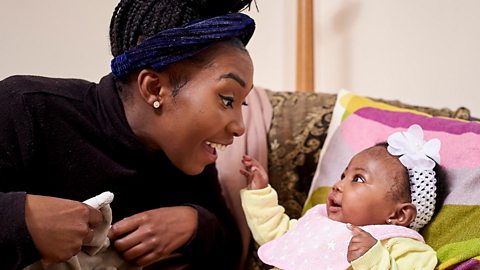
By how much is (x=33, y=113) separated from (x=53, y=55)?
79 centimetres

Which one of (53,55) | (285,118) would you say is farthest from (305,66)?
(53,55)

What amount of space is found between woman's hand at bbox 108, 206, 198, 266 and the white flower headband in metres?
Result: 0.47

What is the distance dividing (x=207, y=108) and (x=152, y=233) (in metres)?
0.28

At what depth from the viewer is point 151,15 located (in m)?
1.19

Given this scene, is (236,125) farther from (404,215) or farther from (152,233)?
(404,215)

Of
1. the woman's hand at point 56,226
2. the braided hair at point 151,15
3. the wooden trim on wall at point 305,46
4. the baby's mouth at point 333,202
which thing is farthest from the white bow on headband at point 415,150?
the wooden trim on wall at point 305,46

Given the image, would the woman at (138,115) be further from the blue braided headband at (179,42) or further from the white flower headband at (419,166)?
the white flower headband at (419,166)

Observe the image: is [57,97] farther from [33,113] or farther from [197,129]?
[197,129]

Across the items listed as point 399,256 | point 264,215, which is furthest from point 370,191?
point 264,215

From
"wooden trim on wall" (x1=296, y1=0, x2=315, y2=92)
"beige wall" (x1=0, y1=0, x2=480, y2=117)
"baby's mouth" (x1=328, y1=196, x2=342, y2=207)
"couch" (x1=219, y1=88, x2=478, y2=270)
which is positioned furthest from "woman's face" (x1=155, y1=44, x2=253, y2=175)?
"wooden trim on wall" (x1=296, y1=0, x2=315, y2=92)

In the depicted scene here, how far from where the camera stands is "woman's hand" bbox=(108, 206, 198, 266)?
1.17 metres

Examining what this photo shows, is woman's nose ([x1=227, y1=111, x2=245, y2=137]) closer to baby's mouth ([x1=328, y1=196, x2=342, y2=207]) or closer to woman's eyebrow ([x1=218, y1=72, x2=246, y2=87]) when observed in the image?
woman's eyebrow ([x1=218, y1=72, x2=246, y2=87])

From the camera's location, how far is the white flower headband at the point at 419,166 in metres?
1.19

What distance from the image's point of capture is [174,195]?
1381mm
